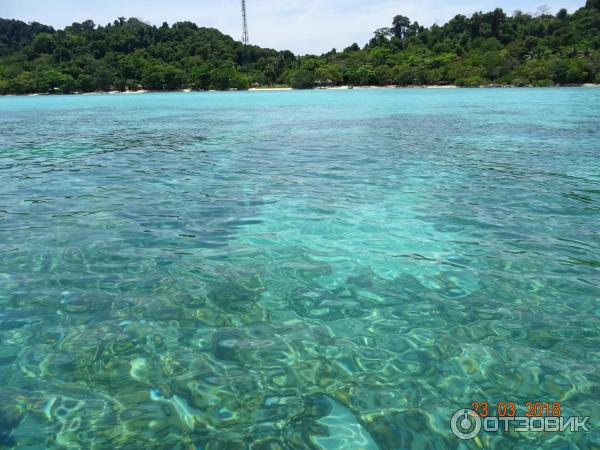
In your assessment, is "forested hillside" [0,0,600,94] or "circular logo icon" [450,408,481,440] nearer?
"circular logo icon" [450,408,481,440]

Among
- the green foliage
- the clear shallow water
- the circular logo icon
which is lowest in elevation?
the circular logo icon

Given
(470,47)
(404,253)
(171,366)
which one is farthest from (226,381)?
(470,47)

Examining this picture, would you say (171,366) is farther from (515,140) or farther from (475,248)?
(515,140)

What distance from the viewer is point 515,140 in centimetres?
2064

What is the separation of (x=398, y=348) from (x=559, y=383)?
5.06 feet

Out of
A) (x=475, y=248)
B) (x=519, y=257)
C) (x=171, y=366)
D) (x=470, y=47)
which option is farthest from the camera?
(x=470, y=47)

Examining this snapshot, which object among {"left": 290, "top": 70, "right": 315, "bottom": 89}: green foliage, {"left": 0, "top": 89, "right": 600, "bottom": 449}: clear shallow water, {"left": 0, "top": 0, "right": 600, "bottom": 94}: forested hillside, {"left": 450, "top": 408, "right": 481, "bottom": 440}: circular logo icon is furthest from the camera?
{"left": 290, "top": 70, "right": 315, "bottom": 89}: green foliage

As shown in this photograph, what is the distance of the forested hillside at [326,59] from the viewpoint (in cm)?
11669
